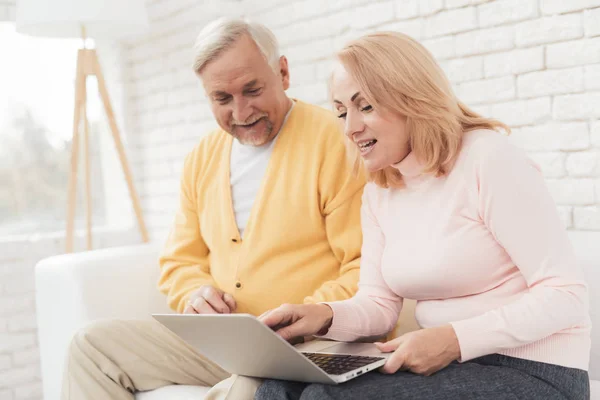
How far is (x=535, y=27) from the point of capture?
204cm

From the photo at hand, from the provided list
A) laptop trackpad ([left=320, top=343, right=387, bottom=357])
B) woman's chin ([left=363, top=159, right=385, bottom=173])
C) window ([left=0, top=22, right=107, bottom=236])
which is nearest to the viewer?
laptop trackpad ([left=320, top=343, right=387, bottom=357])

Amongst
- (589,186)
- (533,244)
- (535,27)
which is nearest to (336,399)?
(533,244)

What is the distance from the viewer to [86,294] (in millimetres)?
2047

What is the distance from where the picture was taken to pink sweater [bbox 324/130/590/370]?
133 centimetres

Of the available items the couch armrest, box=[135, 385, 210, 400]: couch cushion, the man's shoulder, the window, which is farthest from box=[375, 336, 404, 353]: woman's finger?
the window

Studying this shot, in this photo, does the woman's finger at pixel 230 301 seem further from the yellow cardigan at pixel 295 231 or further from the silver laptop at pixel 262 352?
the silver laptop at pixel 262 352

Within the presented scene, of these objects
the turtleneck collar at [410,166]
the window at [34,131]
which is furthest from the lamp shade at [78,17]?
the turtleneck collar at [410,166]

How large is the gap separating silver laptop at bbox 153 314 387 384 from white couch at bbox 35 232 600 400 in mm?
665

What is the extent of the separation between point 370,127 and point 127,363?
842mm

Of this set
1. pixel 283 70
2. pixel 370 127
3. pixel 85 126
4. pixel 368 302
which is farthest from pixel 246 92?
pixel 85 126

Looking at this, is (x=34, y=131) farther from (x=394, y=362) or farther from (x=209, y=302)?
(x=394, y=362)

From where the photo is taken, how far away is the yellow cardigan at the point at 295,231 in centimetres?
185

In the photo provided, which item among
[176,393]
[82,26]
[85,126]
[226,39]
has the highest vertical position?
[82,26]

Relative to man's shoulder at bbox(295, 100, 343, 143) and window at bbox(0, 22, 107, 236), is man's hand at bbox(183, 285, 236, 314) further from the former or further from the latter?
window at bbox(0, 22, 107, 236)
